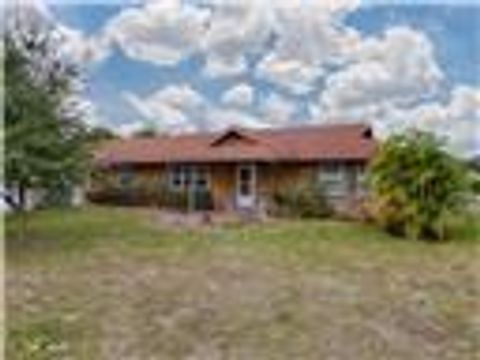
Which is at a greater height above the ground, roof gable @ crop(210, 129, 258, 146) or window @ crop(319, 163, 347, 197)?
roof gable @ crop(210, 129, 258, 146)

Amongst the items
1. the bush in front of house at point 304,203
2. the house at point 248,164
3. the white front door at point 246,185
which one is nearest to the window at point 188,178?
the house at point 248,164

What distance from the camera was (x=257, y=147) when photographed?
99.1 ft

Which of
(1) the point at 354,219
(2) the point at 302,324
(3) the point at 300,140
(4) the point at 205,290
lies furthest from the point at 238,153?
(2) the point at 302,324

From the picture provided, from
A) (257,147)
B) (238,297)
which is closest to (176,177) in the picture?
(257,147)

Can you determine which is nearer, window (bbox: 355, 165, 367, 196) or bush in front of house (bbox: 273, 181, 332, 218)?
bush in front of house (bbox: 273, 181, 332, 218)

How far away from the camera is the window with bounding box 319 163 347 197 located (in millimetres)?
27547

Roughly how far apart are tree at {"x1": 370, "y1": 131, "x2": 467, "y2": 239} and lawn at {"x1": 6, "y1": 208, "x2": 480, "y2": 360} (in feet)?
2.94

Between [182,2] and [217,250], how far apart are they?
5191mm

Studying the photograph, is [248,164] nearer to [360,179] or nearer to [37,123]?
[360,179]

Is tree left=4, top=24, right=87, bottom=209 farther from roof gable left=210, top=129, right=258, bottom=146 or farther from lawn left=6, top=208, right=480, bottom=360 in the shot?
roof gable left=210, top=129, right=258, bottom=146

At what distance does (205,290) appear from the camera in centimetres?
1181

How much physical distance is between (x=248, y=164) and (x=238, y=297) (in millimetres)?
18794

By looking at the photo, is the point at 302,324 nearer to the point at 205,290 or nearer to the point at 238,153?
the point at 205,290

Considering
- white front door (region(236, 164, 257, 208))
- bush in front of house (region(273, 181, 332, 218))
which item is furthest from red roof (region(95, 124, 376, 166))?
bush in front of house (region(273, 181, 332, 218))
